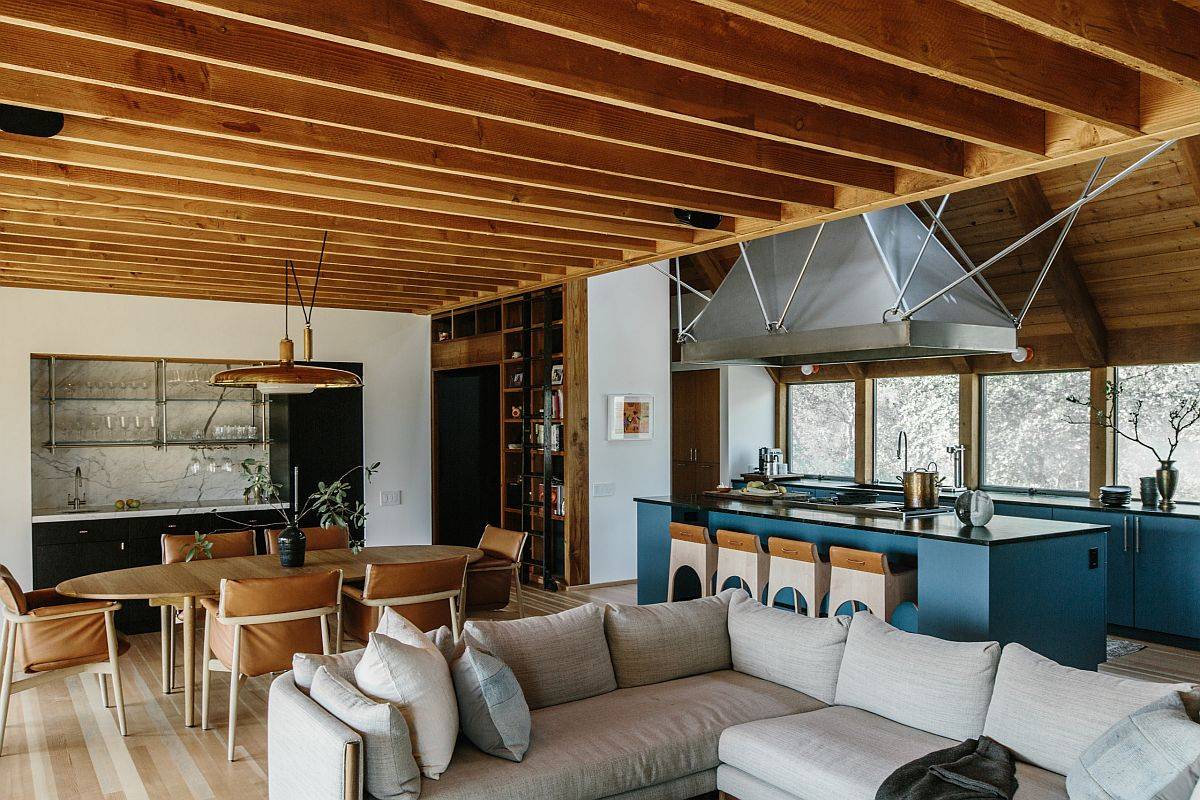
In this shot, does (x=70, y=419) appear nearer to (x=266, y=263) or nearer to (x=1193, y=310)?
(x=266, y=263)

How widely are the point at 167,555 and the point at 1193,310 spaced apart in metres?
7.70

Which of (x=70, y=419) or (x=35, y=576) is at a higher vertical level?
(x=70, y=419)

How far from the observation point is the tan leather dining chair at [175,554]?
527 cm

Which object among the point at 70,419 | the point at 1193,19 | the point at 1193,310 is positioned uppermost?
the point at 1193,19

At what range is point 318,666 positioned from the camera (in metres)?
3.25

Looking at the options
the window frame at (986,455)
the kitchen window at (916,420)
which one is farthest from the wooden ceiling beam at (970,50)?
the kitchen window at (916,420)

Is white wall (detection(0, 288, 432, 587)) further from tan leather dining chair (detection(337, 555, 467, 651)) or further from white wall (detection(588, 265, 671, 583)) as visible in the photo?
tan leather dining chair (detection(337, 555, 467, 651))

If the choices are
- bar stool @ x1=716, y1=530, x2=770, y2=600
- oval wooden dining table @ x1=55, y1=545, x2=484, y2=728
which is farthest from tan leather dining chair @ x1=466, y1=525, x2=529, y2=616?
bar stool @ x1=716, y1=530, x2=770, y2=600

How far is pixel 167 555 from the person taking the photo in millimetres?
5781

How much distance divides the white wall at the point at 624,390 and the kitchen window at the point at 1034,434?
3.14 metres

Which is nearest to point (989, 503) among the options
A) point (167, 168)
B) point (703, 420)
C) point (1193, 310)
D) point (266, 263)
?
point (1193, 310)

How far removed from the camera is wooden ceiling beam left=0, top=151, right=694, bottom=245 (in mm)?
3987

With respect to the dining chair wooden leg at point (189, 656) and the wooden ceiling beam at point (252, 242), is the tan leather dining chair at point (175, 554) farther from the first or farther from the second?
the wooden ceiling beam at point (252, 242)

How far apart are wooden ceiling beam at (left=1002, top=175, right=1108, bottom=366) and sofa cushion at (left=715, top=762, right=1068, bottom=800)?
4920 millimetres
